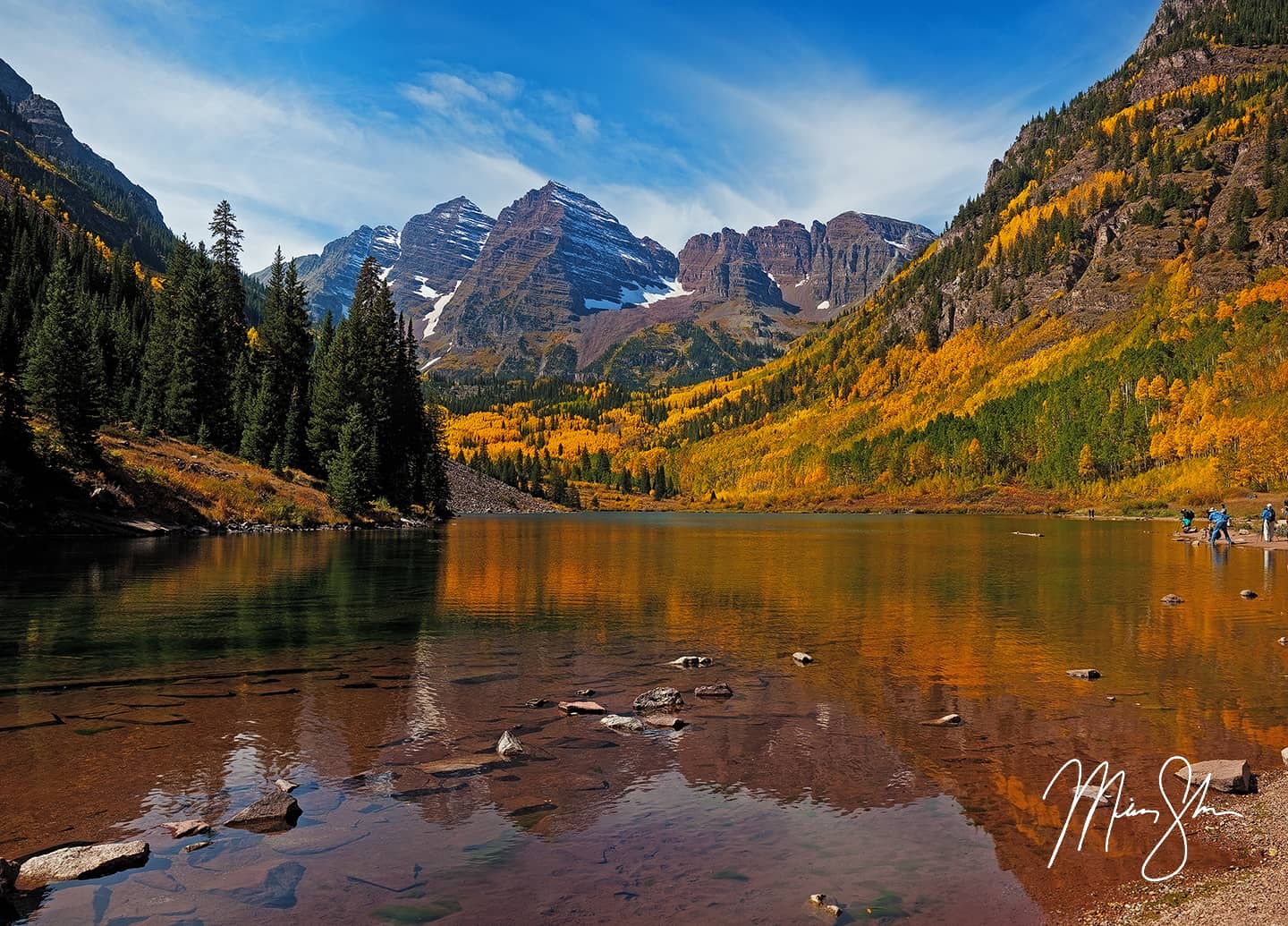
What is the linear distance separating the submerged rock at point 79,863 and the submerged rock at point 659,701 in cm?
1061

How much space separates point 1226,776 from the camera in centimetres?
1299

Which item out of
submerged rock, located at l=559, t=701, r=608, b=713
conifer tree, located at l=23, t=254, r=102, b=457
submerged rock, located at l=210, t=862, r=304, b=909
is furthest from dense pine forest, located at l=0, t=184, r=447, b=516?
submerged rock, located at l=210, t=862, r=304, b=909

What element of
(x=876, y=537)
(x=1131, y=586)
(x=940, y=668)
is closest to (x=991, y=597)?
(x=1131, y=586)

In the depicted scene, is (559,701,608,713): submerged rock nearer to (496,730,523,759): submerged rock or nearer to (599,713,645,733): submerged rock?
(599,713,645,733): submerged rock

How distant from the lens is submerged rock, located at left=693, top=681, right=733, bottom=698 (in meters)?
19.8

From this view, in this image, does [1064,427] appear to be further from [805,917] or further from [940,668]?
[805,917]

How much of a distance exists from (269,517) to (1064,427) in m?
172

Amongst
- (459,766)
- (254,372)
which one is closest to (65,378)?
(254,372)

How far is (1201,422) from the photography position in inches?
5595

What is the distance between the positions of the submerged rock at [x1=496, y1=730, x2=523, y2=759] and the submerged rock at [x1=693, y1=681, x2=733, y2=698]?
5883 mm

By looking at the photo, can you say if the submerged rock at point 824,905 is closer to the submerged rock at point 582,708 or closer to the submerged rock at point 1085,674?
the submerged rock at point 582,708

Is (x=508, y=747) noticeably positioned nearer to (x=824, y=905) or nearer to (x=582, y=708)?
(x=582, y=708)

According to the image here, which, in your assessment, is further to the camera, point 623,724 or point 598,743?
point 623,724
